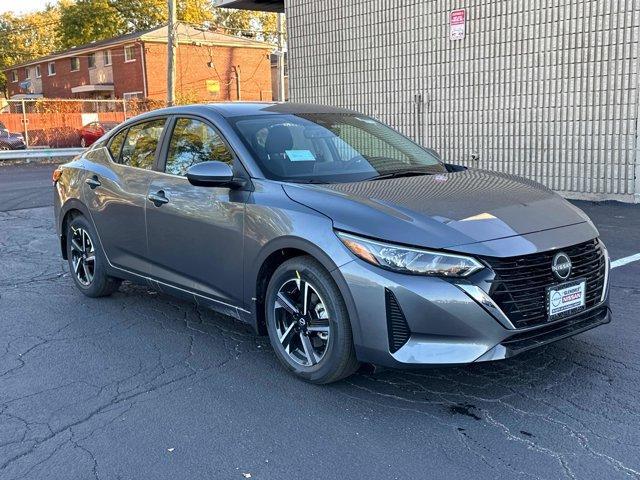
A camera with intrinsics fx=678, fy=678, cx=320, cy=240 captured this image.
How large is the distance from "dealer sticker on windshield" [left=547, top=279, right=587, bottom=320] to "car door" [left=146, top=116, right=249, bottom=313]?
1920mm

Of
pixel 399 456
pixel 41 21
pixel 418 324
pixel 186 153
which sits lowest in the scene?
pixel 399 456

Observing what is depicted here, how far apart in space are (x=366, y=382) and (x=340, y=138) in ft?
6.11

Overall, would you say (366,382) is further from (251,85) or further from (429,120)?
(251,85)

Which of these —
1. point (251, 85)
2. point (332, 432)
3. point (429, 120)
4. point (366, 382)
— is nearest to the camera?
point (332, 432)

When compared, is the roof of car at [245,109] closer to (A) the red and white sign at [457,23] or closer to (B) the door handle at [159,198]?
(B) the door handle at [159,198]

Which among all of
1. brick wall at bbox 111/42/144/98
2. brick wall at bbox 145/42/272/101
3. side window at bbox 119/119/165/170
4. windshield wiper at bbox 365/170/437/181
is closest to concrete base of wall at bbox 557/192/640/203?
windshield wiper at bbox 365/170/437/181

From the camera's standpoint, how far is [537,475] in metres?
3.02

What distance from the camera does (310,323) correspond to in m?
4.00

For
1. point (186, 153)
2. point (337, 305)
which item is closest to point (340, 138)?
point (186, 153)

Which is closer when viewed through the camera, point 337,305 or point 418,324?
point 418,324

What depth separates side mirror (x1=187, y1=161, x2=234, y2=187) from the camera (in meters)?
4.33

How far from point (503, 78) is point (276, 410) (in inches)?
346

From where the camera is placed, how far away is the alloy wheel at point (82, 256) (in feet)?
20.0

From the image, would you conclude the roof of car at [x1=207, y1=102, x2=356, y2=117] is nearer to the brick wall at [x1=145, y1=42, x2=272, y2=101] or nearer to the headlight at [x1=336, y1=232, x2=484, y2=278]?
the headlight at [x1=336, y1=232, x2=484, y2=278]
